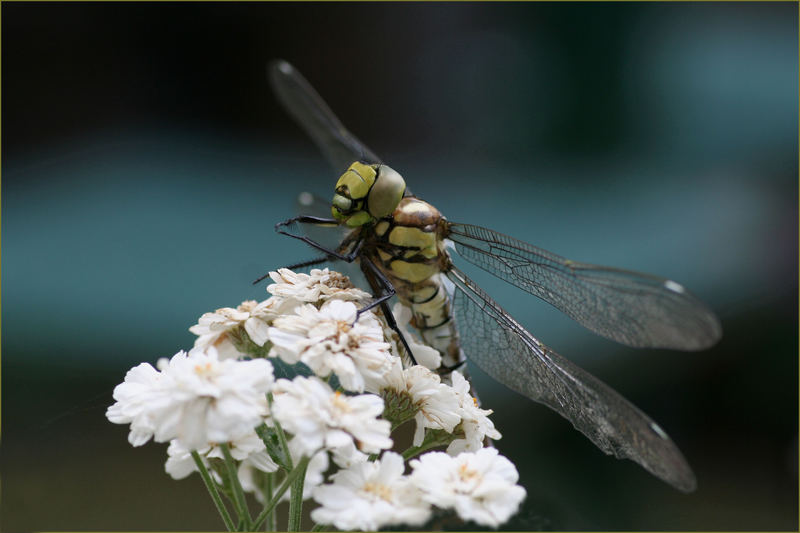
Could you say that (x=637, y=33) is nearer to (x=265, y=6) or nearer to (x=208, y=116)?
(x=265, y=6)

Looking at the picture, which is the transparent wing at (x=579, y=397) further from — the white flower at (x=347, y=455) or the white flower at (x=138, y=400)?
the white flower at (x=138, y=400)

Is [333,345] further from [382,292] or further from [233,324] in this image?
[382,292]

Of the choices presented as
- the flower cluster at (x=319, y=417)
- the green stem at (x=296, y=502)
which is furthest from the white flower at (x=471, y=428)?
the green stem at (x=296, y=502)

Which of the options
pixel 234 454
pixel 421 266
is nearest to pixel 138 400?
pixel 234 454

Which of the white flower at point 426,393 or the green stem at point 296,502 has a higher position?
the white flower at point 426,393

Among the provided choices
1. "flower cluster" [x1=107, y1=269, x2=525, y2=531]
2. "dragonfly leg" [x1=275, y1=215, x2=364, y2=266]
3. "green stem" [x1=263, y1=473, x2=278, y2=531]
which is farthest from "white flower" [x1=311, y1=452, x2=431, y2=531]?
"dragonfly leg" [x1=275, y1=215, x2=364, y2=266]

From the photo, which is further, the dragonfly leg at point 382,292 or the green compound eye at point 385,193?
the green compound eye at point 385,193

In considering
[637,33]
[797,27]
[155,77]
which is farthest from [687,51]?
[155,77]
